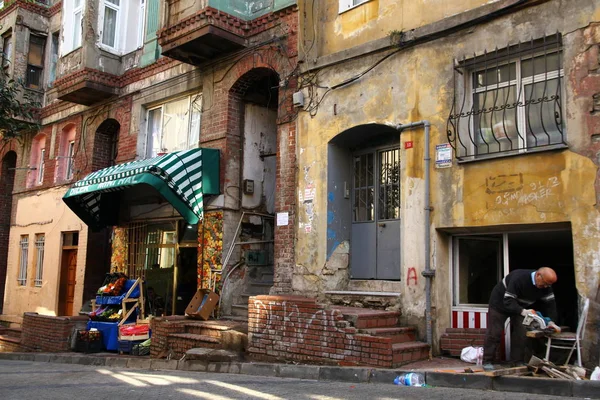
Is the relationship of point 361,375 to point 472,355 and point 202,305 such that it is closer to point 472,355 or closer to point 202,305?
point 472,355

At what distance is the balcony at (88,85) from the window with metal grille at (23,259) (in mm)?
5463

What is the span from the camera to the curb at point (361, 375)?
6602 mm

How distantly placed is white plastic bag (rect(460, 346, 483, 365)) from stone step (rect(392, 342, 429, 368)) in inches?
21.9

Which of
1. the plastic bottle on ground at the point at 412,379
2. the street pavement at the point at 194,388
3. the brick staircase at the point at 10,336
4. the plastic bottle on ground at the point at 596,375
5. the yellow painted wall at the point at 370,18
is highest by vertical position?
the yellow painted wall at the point at 370,18

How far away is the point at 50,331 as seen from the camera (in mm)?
13953

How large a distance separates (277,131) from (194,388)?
Result: 5972mm

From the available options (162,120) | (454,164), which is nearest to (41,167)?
(162,120)

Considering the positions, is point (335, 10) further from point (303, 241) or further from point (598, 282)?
point (598, 282)

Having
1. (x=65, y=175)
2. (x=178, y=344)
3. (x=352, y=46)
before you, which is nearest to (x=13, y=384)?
(x=178, y=344)

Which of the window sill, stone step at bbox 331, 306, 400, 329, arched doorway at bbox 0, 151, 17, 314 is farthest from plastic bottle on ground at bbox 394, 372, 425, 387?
arched doorway at bbox 0, 151, 17, 314

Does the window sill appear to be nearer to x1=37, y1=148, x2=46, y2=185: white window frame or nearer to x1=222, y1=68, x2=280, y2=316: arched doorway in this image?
x1=222, y1=68, x2=280, y2=316: arched doorway

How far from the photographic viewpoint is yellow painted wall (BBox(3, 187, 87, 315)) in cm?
1722

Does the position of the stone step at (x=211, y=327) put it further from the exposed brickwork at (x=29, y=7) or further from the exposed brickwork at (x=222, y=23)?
the exposed brickwork at (x=29, y=7)

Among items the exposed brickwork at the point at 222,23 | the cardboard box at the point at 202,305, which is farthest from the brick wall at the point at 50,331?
the exposed brickwork at the point at 222,23
